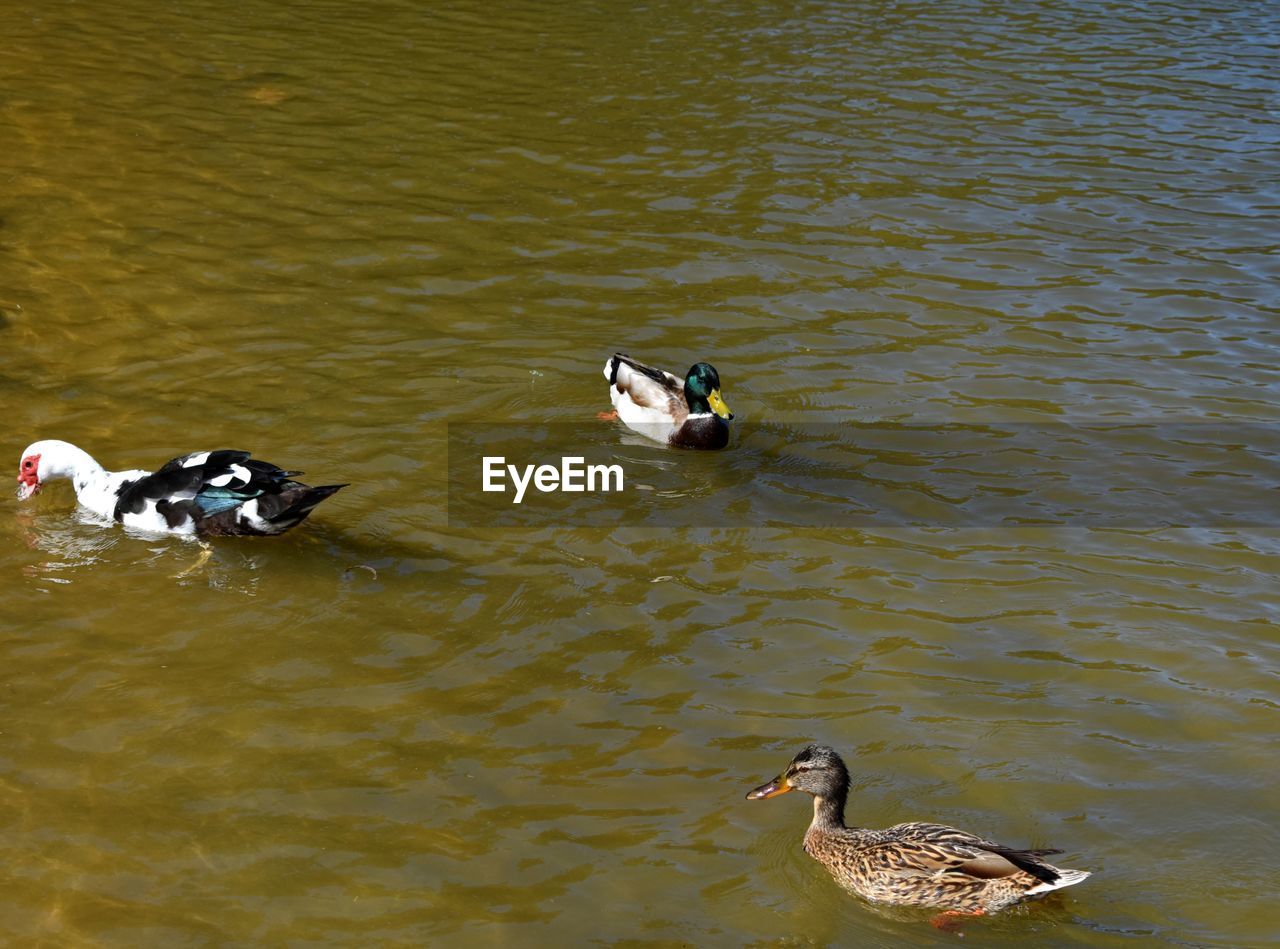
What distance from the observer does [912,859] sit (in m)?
5.82

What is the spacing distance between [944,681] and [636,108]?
36.6 feet

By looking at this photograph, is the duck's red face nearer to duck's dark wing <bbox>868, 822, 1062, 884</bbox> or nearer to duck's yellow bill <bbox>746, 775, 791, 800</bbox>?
duck's yellow bill <bbox>746, 775, 791, 800</bbox>

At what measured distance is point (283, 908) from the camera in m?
5.66

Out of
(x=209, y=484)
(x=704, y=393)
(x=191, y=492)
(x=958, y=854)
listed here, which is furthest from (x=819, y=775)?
(x=704, y=393)

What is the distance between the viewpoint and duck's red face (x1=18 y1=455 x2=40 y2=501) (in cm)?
853

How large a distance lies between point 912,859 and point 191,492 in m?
4.83

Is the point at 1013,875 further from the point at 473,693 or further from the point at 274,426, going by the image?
the point at 274,426

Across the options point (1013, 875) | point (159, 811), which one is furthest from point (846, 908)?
point (159, 811)

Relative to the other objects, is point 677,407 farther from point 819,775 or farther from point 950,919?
point 950,919

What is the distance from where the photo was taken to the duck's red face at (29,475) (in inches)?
336

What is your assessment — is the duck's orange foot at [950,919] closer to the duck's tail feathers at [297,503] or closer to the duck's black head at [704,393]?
the duck's tail feathers at [297,503]

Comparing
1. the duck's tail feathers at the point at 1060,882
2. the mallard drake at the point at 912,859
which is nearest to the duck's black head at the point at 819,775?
the mallard drake at the point at 912,859

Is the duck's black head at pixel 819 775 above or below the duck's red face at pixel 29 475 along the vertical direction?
below

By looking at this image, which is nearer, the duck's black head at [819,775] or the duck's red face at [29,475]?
the duck's black head at [819,775]
